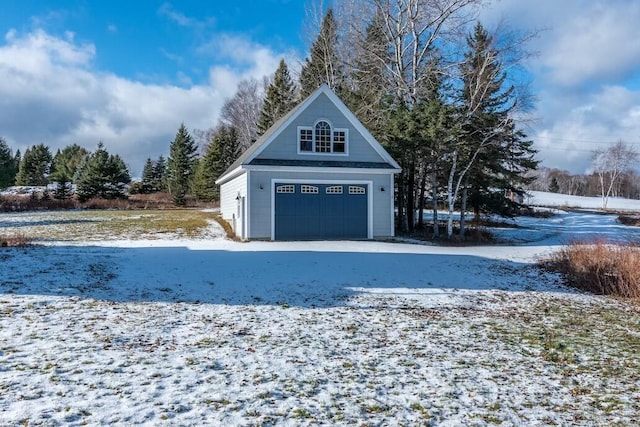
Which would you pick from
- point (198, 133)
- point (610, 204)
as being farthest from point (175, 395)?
point (610, 204)

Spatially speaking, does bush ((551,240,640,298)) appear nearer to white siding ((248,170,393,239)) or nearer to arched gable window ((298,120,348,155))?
white siding ((248,170,393,239))

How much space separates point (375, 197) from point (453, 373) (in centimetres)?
1221

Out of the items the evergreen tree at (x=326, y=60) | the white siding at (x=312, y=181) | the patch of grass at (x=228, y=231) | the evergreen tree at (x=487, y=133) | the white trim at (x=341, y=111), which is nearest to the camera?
the white siding at (x=312, y=181)

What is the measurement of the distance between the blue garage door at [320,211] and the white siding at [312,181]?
0.96ft

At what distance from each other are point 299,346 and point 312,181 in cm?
1104

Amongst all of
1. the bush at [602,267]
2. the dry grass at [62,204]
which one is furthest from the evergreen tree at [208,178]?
the bush at [602,267]

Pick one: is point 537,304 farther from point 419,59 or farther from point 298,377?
point 419,59

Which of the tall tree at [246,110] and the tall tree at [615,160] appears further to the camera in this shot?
the tall tree at [615,160]

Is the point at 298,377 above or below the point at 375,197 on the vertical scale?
below

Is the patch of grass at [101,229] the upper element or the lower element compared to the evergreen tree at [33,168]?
lower

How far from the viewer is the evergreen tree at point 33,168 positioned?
5503 cm

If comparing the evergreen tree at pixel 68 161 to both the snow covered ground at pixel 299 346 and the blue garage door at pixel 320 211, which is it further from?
the snow covered ground at pixel 299 346

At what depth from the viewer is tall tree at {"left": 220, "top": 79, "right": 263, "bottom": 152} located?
38219 mm

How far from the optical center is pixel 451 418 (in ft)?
12.6
